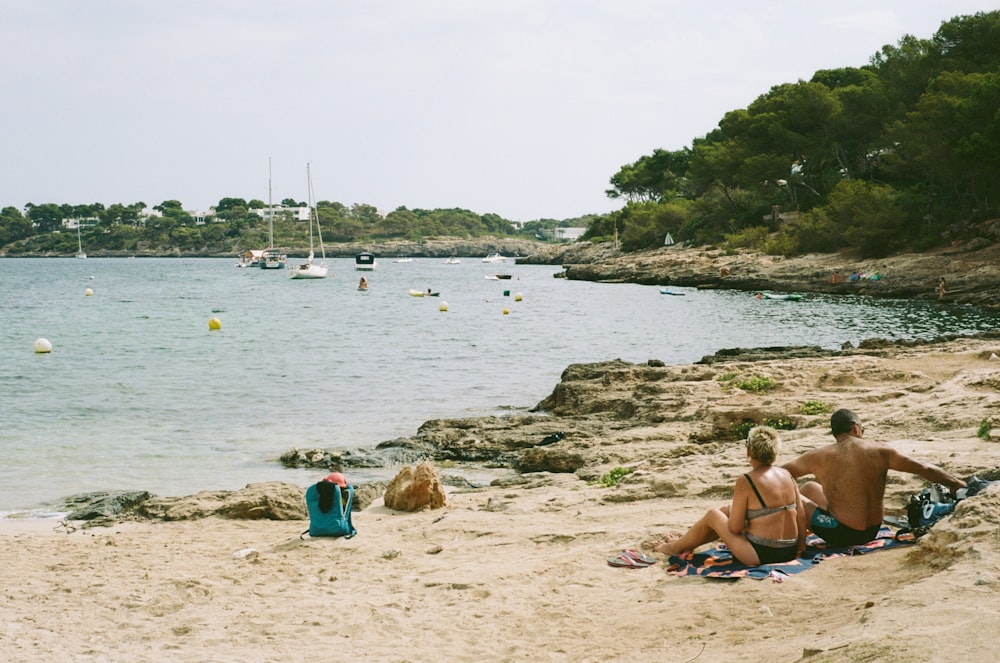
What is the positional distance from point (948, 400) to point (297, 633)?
28.9 ft

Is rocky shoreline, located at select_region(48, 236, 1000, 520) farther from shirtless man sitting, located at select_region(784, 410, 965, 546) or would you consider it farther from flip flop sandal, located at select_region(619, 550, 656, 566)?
flip flop sandal, located at select_region(619, 550, 656, 566)

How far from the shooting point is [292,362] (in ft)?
90.6

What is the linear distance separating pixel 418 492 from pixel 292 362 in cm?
1826

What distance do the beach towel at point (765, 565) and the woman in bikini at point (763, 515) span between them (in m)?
0.09

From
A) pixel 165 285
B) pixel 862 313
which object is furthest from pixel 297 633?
pixel 165 285

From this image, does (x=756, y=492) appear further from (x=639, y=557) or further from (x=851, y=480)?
(x=639, y=557)

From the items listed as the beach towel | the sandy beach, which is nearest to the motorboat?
the sandy beach

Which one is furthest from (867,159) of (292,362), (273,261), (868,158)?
(273,261)

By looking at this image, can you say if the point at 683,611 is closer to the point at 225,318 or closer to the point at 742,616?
the point at 742,616

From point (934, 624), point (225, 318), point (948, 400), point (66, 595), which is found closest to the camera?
point (934, 624)

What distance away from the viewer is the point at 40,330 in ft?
129

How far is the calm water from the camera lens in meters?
14.7

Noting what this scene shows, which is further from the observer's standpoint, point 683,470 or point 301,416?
point 301,416

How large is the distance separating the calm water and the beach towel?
715cm
